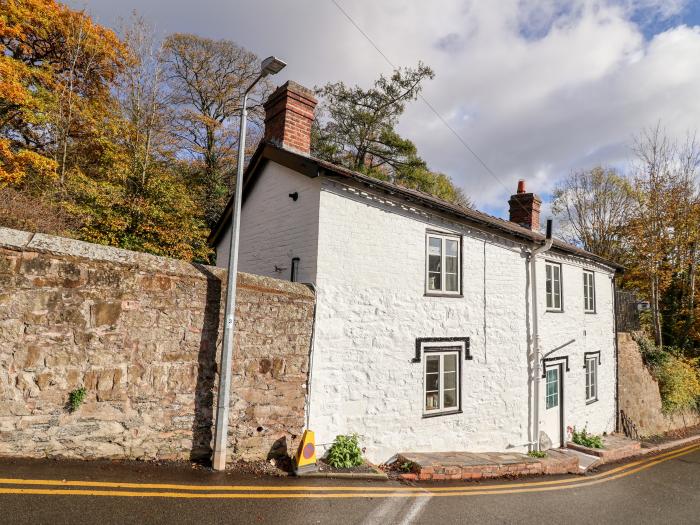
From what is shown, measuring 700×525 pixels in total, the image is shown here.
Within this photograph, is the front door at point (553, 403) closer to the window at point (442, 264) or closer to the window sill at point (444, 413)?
the window sill at point (444, 413)

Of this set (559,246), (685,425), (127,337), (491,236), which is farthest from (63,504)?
(685,425)

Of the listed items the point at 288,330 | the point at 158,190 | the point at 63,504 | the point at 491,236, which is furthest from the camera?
the point at 158,190

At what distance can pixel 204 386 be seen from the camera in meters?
Answer: 6.22

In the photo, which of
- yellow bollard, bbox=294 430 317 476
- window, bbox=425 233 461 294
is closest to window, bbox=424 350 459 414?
window, bbox=425 233 461 294

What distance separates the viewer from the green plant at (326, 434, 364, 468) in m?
7.24

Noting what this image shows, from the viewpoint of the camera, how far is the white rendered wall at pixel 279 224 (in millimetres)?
8250

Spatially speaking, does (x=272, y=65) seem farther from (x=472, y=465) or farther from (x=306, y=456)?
(x=472, y=465)

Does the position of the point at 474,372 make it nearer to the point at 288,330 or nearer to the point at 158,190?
the point at 288,330

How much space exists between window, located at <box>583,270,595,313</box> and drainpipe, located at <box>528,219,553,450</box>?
4.38 metres

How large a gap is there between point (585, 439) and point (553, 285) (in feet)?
17.6

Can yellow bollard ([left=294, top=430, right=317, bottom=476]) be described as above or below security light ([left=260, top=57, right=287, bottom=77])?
below

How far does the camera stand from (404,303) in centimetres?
891

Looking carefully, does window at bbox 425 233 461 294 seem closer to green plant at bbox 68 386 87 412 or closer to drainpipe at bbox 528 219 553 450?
drainpipe at bbox 528 219 553 450

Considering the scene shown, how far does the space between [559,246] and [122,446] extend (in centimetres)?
1321
